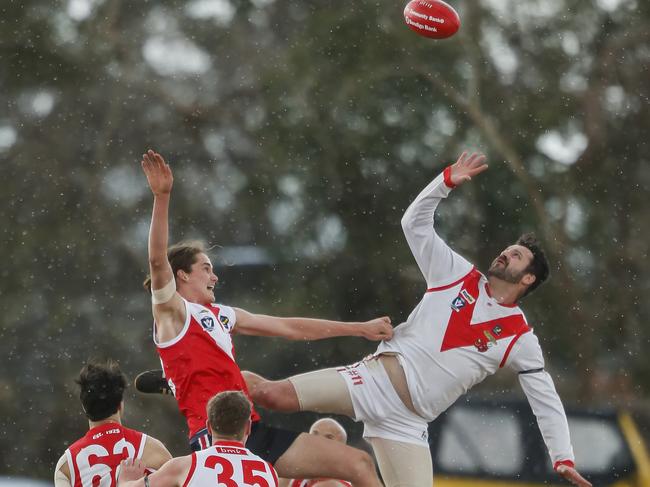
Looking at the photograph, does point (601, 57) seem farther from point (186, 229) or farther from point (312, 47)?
point (186, 229)

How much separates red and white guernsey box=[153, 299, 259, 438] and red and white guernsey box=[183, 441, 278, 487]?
0.71 metres

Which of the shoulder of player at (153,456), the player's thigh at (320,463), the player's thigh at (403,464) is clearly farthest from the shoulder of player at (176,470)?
the player's thigh at (403,464)

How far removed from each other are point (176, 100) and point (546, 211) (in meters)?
5.79

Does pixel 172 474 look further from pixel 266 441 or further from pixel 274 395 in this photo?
pixel 274 395

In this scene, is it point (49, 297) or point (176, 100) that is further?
point (176, 100)

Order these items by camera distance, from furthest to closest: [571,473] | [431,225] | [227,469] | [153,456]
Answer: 1. [431,225]
2. [571,473]
3. [153,456]
4. [227,469]

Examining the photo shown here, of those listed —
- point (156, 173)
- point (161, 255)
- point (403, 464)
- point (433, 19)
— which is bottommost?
point (403, 464)

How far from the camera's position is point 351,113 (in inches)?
656

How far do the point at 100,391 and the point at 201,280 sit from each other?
814 millimetres

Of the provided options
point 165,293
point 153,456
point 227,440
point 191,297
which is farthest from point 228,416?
point 191,297

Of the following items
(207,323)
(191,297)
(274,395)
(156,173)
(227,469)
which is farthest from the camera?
(274,395)

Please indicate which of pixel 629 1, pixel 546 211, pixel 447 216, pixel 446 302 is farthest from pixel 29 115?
pixel 446 302

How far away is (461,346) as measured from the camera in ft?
21.3

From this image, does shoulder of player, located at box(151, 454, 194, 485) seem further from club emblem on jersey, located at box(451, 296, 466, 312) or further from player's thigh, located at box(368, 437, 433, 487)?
club emblem on jersey, located at box(451, 296, 466, 312)
